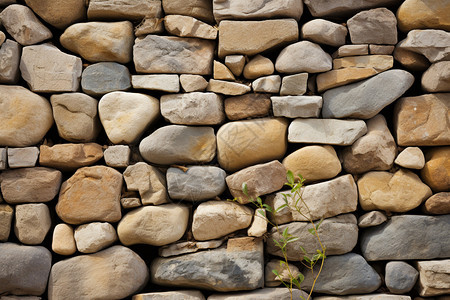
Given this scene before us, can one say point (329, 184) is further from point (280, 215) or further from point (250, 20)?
point (250, 20)

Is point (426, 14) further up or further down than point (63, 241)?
further up

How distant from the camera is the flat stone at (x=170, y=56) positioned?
210 cm

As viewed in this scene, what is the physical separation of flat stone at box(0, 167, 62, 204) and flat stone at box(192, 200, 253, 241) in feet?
2.58

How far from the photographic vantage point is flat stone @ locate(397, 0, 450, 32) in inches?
80.3

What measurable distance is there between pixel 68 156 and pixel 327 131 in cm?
138

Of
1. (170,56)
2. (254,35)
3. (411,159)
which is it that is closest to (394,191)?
(411,159)

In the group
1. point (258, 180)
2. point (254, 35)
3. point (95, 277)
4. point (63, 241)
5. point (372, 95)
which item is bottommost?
point (95, 277)

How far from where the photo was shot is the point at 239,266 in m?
1.97

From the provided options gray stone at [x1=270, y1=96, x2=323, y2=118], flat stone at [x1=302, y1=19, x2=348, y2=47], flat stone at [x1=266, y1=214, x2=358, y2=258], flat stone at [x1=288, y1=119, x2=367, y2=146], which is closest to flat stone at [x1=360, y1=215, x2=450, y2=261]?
flat stone at [x1=266, y1=214, x2=358, y2=258]

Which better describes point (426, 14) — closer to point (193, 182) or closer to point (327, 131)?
point (327, 131)

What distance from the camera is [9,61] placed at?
208cm

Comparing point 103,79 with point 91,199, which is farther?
point 103,79

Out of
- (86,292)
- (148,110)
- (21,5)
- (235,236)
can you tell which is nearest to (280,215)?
(235,236)

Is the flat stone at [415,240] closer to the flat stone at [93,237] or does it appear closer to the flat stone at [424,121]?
the flat stone at [424,121]
